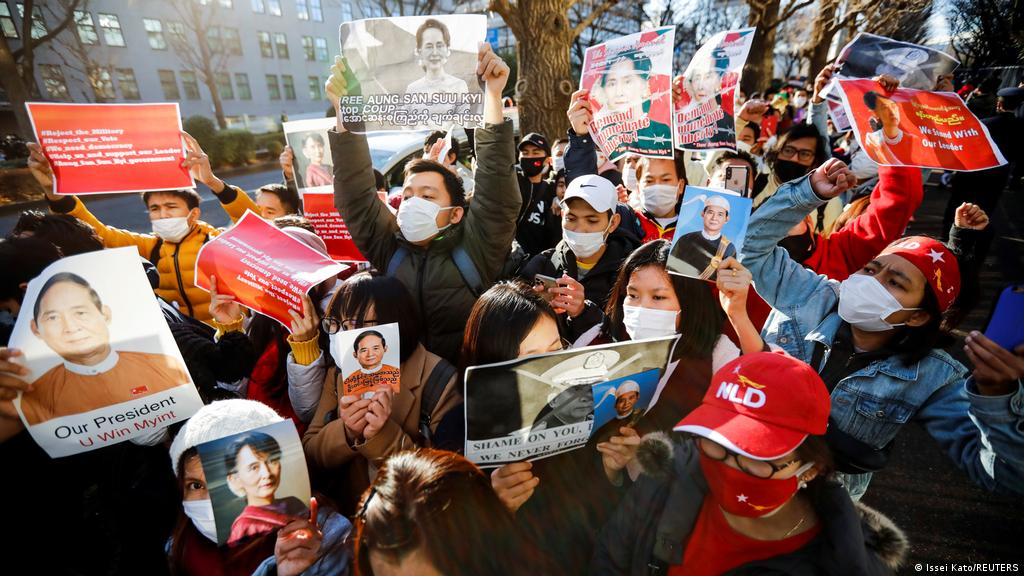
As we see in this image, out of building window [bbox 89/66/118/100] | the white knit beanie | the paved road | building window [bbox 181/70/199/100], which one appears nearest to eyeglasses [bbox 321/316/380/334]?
the white knit beanie

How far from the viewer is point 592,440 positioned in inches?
68.7

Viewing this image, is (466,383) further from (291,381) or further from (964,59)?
(964,59)

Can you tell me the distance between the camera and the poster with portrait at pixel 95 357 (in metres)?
1.48

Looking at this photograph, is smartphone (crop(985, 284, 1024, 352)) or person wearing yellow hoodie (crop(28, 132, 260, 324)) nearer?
smartphone (crop(985, 284, 1024, 352))

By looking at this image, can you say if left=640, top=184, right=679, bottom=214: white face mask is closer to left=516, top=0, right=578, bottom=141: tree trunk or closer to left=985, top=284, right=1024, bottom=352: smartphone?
left=985, top=284, right=1024, bottom=352: smartphone

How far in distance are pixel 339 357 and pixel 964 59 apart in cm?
3762

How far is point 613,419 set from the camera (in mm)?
1648

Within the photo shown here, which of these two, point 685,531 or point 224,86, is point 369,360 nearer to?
point 685,531

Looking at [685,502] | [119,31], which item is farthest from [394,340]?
[119,31]

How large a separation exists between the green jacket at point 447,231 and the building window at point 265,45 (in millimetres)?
41882

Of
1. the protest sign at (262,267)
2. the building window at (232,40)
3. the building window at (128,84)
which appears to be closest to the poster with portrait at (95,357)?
the protest sign at (262,267)

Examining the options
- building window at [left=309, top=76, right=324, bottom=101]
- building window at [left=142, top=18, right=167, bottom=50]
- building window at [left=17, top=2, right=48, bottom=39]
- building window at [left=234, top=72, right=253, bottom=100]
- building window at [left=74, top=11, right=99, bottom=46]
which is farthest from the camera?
building window at [left=309, top=76, right=324, bottom=101]

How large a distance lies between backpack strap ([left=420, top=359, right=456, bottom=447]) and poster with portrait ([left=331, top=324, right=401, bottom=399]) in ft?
0.90

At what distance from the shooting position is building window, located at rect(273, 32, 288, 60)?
37.2m
